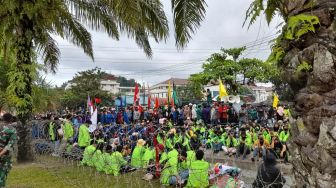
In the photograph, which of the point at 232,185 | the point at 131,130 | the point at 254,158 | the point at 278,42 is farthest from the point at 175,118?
the point at 278,42

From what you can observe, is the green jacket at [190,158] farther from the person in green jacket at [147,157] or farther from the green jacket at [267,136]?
the green jacket at [267,136]

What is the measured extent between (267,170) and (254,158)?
24.0 ft

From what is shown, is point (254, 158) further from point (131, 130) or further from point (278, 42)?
point (278, 42)

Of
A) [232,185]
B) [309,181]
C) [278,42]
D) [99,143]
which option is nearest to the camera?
[309,181]

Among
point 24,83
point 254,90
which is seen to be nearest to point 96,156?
point 24,83

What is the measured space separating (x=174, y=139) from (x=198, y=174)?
571cm

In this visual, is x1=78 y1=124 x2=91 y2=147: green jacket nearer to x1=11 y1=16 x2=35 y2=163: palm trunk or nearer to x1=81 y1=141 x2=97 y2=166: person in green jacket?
x1=81 y1=141 x2=97 y2=166: person in green jacket

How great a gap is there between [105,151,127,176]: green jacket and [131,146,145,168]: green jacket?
268 mm

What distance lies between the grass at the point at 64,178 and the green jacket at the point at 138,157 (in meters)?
0.24

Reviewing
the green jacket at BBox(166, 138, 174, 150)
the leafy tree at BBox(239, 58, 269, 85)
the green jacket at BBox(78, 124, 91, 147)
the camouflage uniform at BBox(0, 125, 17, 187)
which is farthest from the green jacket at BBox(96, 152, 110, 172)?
the leafy tree at BBox(239, 58, 269, 85)

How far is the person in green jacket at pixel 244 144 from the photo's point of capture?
15609 mm

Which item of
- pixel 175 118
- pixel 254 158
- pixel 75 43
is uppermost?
pixel 75 43

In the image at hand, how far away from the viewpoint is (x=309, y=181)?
2.46m

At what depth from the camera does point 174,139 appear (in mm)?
14266
